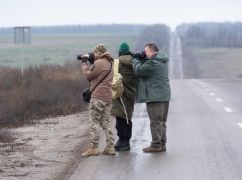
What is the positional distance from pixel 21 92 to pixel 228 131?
827cm

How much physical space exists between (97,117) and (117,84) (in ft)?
2.14

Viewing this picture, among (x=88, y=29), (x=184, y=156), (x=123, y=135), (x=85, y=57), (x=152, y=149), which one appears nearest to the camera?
(x=85, y=57)

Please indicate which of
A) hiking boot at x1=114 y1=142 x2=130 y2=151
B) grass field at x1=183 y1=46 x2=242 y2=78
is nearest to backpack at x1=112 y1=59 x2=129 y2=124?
hiking boot at x1=114 y1=142 x2=130 y2=151

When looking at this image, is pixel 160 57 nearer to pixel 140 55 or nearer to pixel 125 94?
pixel 140 55

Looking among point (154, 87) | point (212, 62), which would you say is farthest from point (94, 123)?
point (212, 62)

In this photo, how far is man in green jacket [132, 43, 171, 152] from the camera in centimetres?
1145

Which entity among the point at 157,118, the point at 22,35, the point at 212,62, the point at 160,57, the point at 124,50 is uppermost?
the point at 124,50

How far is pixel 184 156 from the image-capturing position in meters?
11.3

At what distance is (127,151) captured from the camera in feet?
39.0

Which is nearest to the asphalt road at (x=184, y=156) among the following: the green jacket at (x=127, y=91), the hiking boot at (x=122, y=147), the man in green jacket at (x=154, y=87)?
the hiking boot at (x=122, y=147)

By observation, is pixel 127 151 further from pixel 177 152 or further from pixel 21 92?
pixel 21 92

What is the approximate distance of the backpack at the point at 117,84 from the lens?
11469mm

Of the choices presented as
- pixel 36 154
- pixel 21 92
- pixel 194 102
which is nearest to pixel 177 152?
pixel 36 154

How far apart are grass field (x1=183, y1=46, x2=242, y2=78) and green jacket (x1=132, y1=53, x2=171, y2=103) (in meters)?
44.2
